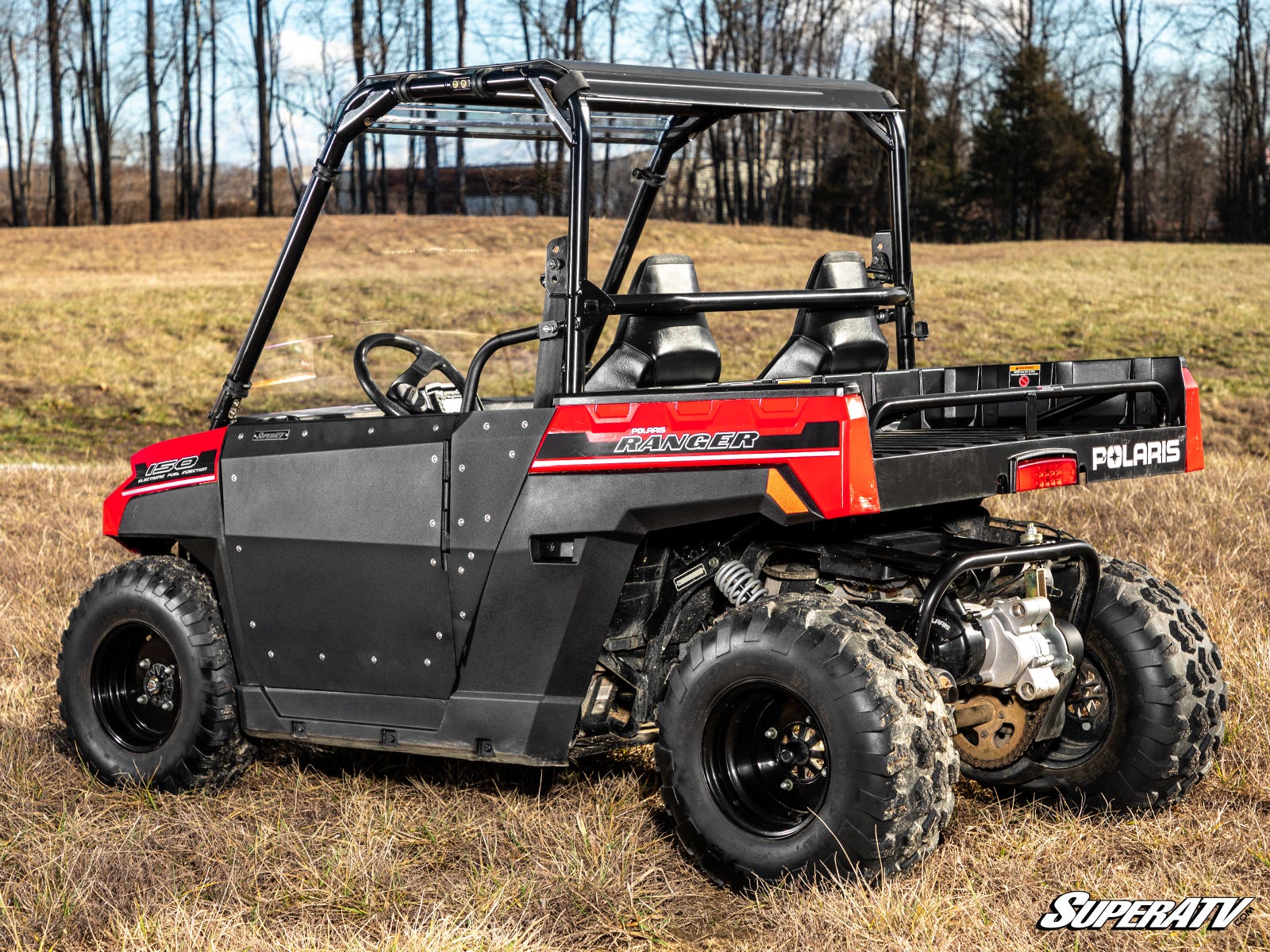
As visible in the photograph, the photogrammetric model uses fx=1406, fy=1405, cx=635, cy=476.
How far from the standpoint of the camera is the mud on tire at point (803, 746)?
3.34 m

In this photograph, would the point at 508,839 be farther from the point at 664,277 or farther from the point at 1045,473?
the point at 1045,473

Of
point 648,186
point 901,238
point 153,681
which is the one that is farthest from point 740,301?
point 153,681

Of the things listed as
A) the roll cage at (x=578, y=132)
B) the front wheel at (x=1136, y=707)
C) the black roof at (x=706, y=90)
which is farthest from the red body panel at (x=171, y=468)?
the front wheel at (x=1136, y=707)

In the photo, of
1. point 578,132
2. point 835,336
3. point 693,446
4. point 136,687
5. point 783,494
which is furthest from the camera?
point 136,687

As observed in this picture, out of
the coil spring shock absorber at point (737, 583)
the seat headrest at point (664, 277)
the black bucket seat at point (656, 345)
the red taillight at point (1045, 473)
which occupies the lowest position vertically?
the coil spring shock absorber at point (737, 583)

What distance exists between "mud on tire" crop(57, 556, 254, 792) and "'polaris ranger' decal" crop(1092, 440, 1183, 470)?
2.78 m

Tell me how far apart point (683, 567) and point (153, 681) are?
77.6 inches

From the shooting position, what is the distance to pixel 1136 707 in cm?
402

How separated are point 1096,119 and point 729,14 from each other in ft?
114

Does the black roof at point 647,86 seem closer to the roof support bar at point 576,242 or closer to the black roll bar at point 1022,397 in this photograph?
the roof support bar at point 576,242

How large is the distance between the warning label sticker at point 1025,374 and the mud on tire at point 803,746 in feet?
4.10

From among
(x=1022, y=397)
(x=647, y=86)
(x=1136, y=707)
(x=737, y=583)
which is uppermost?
(x=647, y=86)

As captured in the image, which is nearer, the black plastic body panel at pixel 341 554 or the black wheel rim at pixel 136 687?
the black plastic body panel at pixel 341 554

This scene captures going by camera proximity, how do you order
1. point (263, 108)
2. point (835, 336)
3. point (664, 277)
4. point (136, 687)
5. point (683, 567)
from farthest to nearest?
point (263, 108) → point (136, 687) → point (835, 336) → point (683, 567) → point (664, 277)
